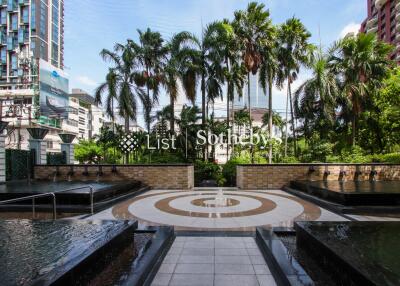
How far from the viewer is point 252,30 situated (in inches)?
702

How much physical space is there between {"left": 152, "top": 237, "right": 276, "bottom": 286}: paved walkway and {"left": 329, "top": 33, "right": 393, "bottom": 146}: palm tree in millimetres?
16826

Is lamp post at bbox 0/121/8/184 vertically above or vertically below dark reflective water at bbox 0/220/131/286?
above

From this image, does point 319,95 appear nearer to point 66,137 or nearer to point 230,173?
point 230,173

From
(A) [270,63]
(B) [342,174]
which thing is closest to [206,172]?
(B) [342,174]

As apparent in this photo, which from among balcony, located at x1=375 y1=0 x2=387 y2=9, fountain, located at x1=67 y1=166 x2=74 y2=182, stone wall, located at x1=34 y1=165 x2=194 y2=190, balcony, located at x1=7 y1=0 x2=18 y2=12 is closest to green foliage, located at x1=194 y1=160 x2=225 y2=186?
stone wall, located at x1=34 y1=165 x2=194 y2=190

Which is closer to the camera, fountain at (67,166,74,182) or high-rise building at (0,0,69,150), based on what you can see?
fountain at (67,166,74,182)

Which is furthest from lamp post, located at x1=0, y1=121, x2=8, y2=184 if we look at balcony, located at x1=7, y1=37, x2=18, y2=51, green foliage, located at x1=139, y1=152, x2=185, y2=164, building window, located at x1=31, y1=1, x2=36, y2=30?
building window, located at x1=31, y1=1, x2=36, y2=30

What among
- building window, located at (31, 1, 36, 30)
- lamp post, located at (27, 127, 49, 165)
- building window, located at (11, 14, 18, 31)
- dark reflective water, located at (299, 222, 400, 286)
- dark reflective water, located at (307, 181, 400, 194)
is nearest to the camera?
dark reflective water, located at (299, 222, 400, 286)

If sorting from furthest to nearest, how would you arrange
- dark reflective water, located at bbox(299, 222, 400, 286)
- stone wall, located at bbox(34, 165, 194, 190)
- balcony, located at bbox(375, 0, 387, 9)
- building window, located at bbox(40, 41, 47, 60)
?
building window, located at bbox(40, 41, 47, 60)
balcony, located at bbox(375, 0, 387, 9)
stone wall, located at bbox(34, 165, 194, 190)
dark reflective water, located at bbox(299, 222, 400, 286)

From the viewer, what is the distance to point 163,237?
4660mm

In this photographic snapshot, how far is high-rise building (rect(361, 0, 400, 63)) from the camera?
55.7 metres

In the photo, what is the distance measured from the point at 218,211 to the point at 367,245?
4537 millimetres

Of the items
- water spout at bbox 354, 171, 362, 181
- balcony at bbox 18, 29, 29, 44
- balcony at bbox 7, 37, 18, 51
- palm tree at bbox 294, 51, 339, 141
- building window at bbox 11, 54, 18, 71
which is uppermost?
balcony at bbox 18, 29, 29, 44

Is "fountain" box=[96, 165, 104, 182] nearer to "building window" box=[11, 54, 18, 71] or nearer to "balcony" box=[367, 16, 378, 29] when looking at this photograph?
"building window" box=[11, 54, 18, 71]
